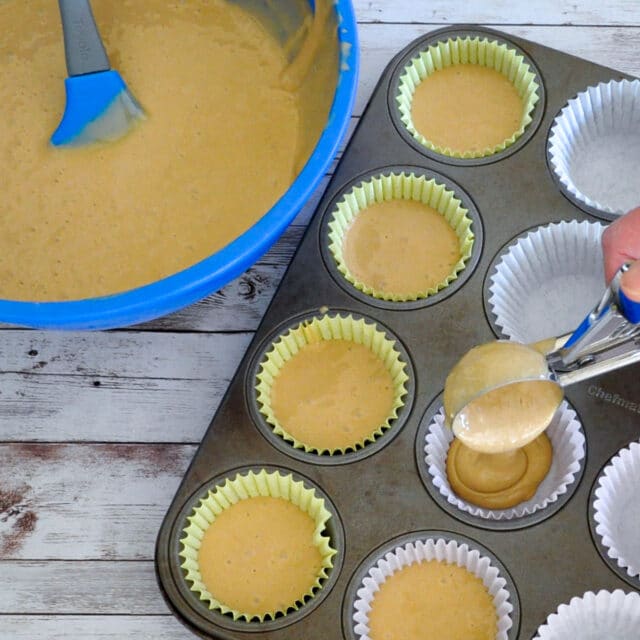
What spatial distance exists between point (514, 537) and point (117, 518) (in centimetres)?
58

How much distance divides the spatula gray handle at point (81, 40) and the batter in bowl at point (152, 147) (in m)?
0.10

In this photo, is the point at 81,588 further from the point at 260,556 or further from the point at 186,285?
the point at 186,285

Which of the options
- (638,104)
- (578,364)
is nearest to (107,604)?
(578,364)

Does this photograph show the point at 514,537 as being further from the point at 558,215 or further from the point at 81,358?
the point at 81,358

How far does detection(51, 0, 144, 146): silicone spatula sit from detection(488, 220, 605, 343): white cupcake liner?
60cm

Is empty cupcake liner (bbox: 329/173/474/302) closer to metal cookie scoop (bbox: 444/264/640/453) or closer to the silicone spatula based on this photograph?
metal cookie scoop (bbox: 444/264/640/453)

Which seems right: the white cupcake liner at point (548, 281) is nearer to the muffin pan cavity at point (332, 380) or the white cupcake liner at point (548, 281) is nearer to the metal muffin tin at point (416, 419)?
the metal muffin tin at point (416, 419)

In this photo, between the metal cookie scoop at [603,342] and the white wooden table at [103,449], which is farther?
the white wooden table at [103,449]

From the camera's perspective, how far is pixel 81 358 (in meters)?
1.41

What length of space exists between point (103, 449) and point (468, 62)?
86 cm

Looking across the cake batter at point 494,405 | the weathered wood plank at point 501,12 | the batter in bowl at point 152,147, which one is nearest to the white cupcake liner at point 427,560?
the cake batter at point 494,405

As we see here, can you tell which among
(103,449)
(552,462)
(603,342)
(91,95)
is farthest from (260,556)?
(91,95)

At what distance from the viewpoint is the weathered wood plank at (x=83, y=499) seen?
1288 millimetres

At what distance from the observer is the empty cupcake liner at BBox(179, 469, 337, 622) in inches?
45.0
